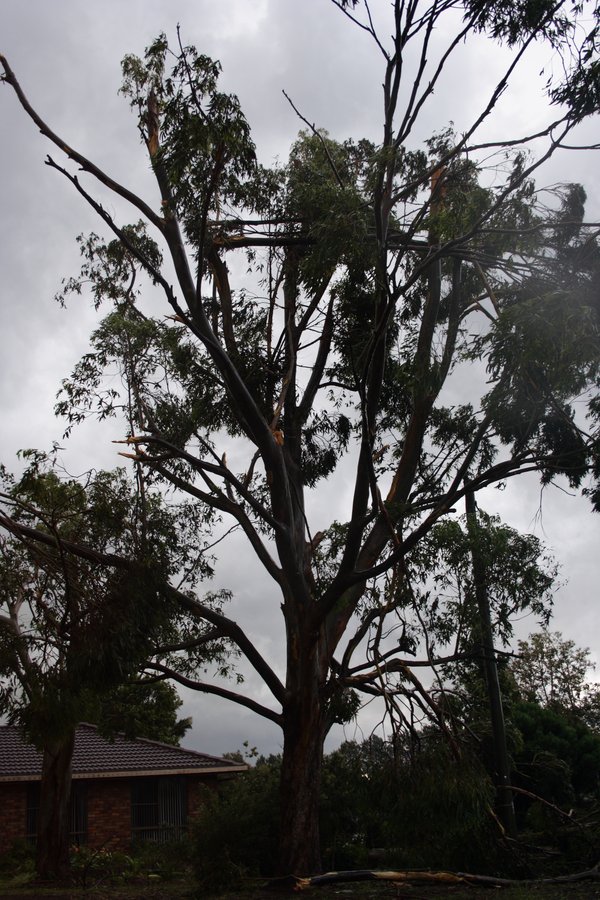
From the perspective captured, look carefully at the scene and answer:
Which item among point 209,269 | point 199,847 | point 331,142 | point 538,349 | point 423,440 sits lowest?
point 199,847

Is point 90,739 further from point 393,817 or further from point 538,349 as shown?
point 538,349

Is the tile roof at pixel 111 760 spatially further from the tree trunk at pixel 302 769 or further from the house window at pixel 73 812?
the tree trunk at pixel 302 769

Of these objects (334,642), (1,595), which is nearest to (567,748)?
(334,642)

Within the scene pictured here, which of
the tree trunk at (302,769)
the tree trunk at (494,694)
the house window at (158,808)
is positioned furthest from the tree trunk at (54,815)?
the tree trunk at (494,694)

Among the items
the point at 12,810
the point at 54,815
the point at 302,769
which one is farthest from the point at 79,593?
the point at 12,810

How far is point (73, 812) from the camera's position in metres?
24.0

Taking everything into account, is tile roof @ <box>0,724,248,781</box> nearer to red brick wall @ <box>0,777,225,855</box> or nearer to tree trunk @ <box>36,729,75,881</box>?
red brick wall @ <box>0,777,225,855</box>

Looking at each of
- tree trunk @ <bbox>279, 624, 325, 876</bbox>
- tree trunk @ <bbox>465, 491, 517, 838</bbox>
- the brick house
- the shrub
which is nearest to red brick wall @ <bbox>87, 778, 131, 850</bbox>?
the brick house

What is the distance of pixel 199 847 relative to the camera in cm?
1429

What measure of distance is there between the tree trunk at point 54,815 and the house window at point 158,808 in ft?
20.4

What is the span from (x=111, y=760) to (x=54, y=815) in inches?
245

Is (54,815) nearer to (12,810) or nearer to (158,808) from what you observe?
(12,810)

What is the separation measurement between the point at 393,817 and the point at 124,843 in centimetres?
1394

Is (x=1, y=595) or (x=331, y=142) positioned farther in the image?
(x=331, y=142)
